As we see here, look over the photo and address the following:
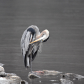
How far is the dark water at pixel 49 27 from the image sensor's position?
21.7 feet

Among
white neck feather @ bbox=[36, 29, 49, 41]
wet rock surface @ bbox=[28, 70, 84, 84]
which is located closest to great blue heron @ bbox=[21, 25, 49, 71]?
white neck feather @ bbox=[36, 29, 49, 41]

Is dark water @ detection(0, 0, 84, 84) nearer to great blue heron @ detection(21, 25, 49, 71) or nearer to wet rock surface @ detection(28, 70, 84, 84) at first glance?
wet rock surface @ detection(28, 70, 84, 84)

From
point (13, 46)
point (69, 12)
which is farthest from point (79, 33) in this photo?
point (13, 46)

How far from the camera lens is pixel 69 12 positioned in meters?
6.82

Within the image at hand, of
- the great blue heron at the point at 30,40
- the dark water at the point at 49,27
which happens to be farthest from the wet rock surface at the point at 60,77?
the dark water at the point at 49,27

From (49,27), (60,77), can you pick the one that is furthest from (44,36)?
(49,27)

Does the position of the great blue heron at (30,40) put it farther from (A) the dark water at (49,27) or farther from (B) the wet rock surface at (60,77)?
(A) the dark water at (49,27)

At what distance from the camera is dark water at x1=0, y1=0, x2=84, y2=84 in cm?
662

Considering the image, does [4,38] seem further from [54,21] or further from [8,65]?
[54,21]

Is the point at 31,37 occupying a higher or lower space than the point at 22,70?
higher

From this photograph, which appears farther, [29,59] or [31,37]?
[29,59]

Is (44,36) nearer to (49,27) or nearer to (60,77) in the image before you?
(60,77)

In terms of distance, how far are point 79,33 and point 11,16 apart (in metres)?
1.95

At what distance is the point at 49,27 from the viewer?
22.2 feet
